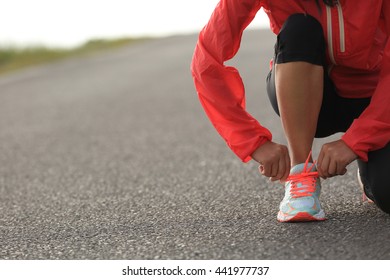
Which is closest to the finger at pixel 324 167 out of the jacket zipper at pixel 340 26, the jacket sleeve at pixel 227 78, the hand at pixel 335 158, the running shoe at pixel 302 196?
the hand at pixel 335 158

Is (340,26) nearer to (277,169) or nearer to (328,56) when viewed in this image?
(328,56)

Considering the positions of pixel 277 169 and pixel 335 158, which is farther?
pixel 277 169

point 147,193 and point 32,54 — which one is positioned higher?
point 147,193

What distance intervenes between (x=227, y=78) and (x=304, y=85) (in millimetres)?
258

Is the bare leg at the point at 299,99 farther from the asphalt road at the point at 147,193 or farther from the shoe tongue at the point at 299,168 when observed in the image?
the asphalt road at the point at 147,193

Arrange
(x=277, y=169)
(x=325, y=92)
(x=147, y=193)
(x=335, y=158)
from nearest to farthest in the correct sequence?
(x=335, y=158), (x=277, y=169), (x=325, y=92), (x=147, y=193)

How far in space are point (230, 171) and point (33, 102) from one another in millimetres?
4289

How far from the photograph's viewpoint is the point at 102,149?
5012mm

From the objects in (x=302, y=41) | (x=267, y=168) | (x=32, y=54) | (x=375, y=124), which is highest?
(x=302, y=41)

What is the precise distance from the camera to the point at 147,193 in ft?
11.5

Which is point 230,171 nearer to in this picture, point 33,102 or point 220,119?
point 220,119

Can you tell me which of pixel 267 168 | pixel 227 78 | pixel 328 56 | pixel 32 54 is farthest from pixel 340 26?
pixel 32 54

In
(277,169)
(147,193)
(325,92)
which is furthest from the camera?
(147,193)

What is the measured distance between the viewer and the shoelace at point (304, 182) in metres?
2.72
